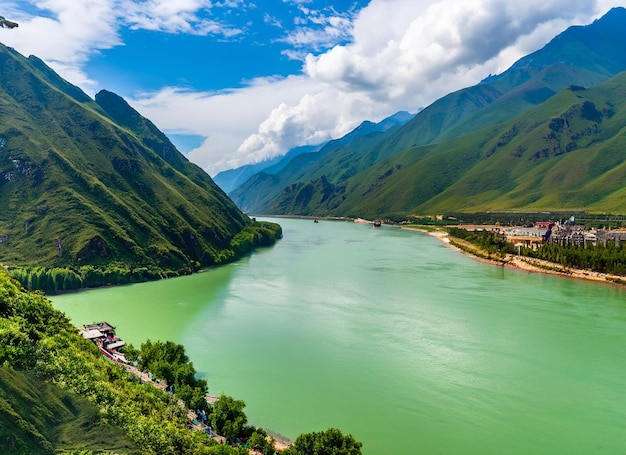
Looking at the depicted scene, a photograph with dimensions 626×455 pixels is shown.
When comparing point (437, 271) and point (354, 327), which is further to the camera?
point (437, 271)

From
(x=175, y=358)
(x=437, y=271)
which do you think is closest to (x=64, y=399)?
(x=175, y=358)

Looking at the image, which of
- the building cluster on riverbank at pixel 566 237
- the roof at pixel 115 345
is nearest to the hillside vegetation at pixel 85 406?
the roof at pixel 115 345

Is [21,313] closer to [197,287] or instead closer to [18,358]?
[18,358]

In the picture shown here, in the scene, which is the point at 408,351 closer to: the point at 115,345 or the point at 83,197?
the point at 115,345

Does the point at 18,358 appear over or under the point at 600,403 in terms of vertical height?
over

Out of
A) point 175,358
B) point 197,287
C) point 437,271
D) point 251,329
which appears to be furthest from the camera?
point 437,271

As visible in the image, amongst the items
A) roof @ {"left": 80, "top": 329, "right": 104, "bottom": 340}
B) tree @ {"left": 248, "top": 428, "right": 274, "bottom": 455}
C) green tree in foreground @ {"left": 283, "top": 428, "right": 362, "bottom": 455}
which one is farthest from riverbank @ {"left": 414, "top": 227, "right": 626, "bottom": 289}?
roof @ {"left": 80, "top": 329, "right": 104, "bottom": 340}
